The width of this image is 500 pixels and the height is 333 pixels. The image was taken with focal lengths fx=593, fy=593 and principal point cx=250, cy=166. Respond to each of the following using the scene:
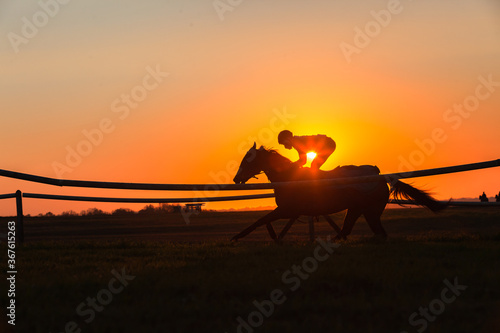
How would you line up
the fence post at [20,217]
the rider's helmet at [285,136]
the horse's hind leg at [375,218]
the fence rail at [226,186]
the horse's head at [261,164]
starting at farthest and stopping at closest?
the rider's helmet at [285,136] < the horse's head at [261,164] < the horse's hind leg at [375,218] < the fence post at [20,217] < the fence rail at [226,186]

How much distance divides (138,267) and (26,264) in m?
1.52

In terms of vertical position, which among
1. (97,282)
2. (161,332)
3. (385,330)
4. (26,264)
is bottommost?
(385,330)

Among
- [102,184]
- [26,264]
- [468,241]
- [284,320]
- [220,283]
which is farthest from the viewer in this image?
[468,241]

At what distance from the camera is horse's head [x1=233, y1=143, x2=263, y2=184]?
1190 centimetres

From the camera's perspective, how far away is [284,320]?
444 cm

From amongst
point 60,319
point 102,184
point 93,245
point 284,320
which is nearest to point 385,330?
point 284,320

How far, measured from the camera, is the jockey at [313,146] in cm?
1177

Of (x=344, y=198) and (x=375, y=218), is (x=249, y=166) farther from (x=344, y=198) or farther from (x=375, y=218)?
(x=375, y=218)

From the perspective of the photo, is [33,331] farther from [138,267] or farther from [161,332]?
[138,267]

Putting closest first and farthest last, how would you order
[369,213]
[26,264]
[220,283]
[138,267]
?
[220,283] → [138,267] → [26,264] → [369,213]

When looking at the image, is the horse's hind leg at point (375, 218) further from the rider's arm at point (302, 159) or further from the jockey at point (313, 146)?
the rider's arm at point (302, 159)

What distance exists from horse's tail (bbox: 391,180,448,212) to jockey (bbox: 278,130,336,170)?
152 cm

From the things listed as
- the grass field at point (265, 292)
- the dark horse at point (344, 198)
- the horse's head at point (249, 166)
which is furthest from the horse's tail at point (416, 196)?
the grass field at point (265, 292)

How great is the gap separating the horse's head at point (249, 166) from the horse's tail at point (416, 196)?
8.82 feet
